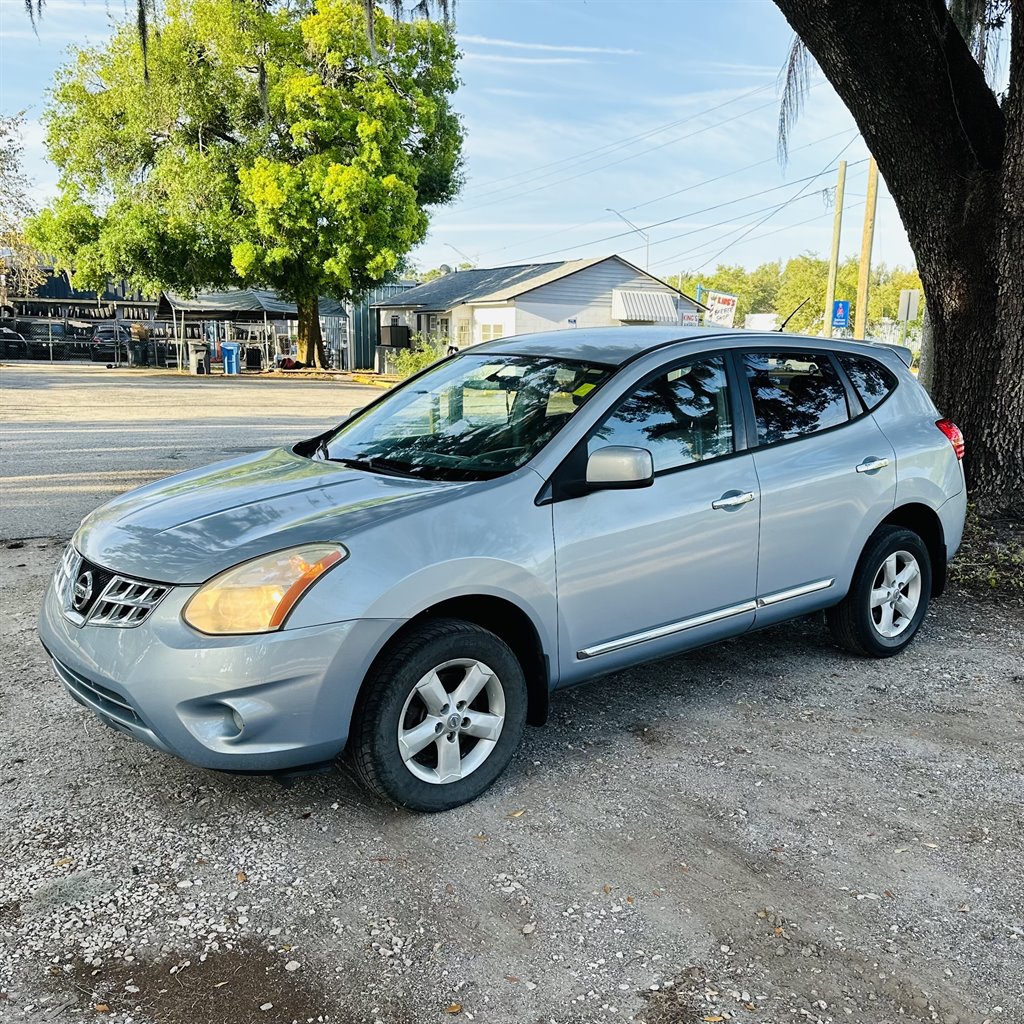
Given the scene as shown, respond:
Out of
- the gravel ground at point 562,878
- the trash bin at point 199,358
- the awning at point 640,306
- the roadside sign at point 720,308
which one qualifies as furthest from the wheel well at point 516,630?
the awning at point 640,306

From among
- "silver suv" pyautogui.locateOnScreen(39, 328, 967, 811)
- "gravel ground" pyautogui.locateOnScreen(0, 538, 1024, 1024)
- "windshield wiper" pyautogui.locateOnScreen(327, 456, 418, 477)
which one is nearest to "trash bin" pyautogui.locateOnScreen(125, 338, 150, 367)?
"silver suv" pyautogui.locateOnScreen(39, 328, 967, 811)

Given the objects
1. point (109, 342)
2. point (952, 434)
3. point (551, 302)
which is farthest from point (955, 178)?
point (109, 342)

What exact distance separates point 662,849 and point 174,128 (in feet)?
109

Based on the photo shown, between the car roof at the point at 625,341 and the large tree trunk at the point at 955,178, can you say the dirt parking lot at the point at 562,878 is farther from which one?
the large tree trunk at the point at 955,178

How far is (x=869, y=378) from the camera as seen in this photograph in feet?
16.6

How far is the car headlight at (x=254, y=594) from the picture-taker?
121 inches

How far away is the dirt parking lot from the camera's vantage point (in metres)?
2.57

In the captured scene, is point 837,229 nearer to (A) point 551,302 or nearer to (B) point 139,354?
(A) point 551,302

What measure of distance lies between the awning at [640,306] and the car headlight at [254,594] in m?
39.5

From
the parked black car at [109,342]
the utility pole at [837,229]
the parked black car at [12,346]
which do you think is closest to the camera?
the utility pole at [837,229]

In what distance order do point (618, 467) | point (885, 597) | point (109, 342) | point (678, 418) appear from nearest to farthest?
point (618, 467) → point (678, 418) → point (885, 597) → point (109, 342)

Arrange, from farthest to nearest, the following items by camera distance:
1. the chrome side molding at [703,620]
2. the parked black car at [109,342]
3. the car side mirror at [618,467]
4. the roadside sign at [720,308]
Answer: the parked black car at [109,342]
the roadside sign at [720,308]
the chrome side molding at [703,620]
the car side mirror at [618,467]

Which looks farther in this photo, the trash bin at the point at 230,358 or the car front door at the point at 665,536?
the trash bin at the point at 230,358

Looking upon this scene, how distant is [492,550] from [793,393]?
203 centimetres
